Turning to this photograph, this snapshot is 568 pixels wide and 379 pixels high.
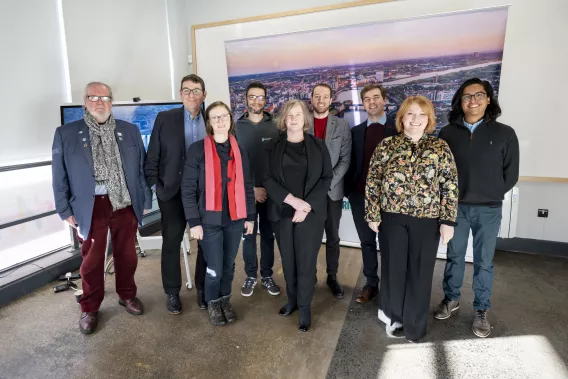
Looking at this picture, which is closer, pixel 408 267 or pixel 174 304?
pixel 408 267

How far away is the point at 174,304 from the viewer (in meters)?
2.67

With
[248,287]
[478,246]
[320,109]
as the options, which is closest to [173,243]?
[248,287]

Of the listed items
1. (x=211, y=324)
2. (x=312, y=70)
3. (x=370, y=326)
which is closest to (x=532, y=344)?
(x=370, y=326)

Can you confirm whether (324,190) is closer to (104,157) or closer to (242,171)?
(242,171)

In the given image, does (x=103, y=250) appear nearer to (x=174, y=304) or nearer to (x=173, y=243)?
(x=173, y=243)

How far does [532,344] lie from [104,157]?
117 inches

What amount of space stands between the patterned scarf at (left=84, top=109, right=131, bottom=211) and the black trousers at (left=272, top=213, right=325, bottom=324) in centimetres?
105

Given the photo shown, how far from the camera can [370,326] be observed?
2463mm

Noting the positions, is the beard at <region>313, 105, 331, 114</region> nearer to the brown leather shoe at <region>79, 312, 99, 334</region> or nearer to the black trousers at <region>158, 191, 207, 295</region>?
the black trousers at <region>158, 191, 207, 295</region>

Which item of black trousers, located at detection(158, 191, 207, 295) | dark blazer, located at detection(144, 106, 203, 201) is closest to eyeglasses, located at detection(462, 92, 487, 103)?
dark blazer, located at detection(144, 106, 203, 201)

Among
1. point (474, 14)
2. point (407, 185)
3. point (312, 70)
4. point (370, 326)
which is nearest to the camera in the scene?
point (407, 185)

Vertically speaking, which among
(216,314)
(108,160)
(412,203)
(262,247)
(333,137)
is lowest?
(216,314)

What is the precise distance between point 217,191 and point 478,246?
5.64 ft

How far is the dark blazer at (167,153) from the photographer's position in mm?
2426
